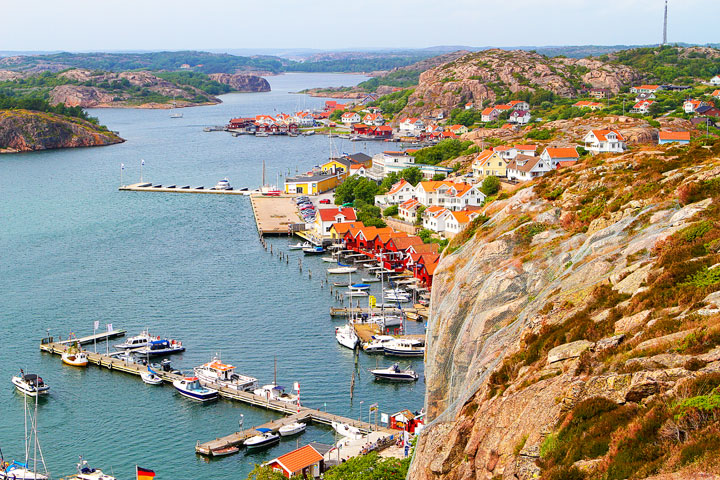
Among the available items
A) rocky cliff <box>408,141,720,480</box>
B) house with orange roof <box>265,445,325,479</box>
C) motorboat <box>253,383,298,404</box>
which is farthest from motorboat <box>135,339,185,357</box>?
rocky cliff <box>408,141,720,480</box>

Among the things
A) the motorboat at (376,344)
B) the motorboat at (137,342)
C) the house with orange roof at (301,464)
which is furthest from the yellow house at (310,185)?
the house with orange roof at (301,464)

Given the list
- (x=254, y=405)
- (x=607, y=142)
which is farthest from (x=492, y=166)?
(x=254, y=405)

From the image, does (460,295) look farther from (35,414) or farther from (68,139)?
(68,139)

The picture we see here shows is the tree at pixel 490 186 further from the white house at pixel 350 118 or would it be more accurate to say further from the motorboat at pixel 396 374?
the white house at pixel 350 118

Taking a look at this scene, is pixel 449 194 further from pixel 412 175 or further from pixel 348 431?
pixel 348 431

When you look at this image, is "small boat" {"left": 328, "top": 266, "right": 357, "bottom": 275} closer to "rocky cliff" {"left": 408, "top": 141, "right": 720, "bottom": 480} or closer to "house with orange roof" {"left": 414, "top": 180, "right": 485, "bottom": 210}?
"house with orange roof" {"left": 414, "top": 180, "right": 485, "bottom": 210}

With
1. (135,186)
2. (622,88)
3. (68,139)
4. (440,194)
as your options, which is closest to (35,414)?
(440,194)
